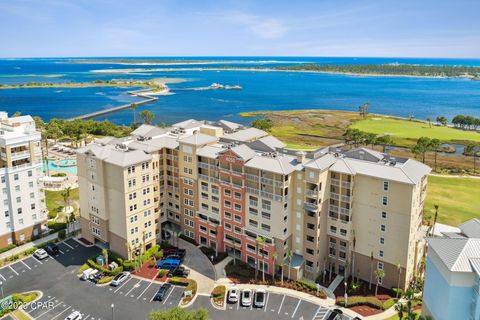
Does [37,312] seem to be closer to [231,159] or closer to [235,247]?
[235,247]

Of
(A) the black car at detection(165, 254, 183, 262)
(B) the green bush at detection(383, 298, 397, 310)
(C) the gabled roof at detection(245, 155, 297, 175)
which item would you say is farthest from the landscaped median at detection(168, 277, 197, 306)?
(B) the green bush at detection(383, 298, 397, 310)

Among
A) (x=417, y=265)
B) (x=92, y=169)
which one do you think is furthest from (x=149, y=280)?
(x=417, y=265)

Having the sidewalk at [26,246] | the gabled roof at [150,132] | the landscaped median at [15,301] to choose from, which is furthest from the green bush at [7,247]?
the gabled roof at [150,132]

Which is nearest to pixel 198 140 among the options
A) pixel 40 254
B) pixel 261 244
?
pixel 261 244

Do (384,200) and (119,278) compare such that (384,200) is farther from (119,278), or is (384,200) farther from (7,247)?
(7,247)

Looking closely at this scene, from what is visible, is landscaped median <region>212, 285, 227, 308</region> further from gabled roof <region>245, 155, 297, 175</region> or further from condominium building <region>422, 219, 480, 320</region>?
condominium building <region>422, 219, 480, 320</region>
